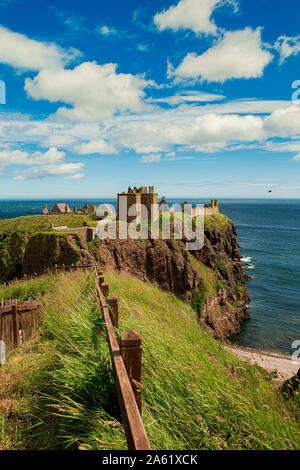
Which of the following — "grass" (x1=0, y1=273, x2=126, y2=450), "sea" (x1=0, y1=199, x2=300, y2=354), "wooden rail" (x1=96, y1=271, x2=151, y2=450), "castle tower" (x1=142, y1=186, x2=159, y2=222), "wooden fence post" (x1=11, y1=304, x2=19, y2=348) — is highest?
"castle tower" (x1=142, y1=186, x2=159, y2=222)

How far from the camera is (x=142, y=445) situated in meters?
1.79

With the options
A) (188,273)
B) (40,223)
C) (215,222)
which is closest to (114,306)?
(188,273)

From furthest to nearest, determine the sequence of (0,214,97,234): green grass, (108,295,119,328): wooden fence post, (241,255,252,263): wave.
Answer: (241,255,252,263): wave
(0,214,97,234): green grass
(108,295,119,328): wooden fence post

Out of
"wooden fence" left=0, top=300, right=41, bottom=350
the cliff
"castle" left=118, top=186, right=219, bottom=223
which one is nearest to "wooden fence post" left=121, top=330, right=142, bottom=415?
"wooden fence" left=0, top=300, right=41, bottom=350

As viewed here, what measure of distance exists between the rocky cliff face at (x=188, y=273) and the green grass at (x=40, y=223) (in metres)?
6.49

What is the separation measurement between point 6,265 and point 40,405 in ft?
119

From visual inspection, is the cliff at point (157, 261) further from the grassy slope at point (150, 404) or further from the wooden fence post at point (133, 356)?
the wooden fence post at point (133, 356)

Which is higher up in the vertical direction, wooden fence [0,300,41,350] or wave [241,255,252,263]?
wooden fence [0,300,41,350]

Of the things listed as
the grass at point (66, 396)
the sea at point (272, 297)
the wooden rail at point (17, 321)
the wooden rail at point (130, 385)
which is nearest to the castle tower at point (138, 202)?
the sea at point (272, 297)

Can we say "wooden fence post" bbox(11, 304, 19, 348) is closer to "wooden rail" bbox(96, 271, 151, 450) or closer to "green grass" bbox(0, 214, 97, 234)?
"wooden rail" bbox(96, 271, 151, 450)

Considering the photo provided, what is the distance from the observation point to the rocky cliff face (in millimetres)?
36750

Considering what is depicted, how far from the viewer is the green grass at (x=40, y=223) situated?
3921cm

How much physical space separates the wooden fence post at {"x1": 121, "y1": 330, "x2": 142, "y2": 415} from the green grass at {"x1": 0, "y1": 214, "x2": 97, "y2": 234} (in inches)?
1406

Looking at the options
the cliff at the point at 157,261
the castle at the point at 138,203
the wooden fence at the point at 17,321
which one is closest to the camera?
the wooden fence at the point at 17,321
